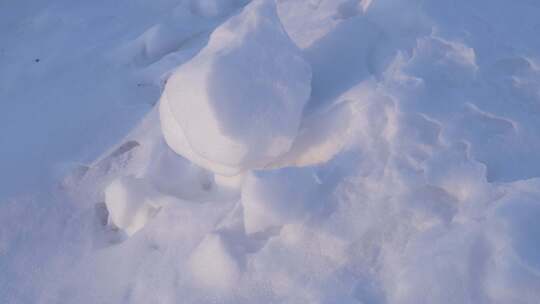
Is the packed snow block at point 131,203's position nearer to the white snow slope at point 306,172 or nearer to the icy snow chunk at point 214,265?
the white snow slope at point 306,172

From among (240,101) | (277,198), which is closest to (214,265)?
(277,198)

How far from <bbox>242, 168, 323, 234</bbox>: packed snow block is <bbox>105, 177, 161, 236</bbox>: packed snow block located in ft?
1.55

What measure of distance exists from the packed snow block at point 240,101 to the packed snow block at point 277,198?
16 cm

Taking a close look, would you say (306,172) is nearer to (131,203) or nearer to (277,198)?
(277,198)

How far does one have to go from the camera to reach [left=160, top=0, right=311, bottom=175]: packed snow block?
1.76 meters

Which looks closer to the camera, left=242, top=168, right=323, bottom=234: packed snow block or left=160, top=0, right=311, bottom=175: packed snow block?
left=242, top=168, right=323, bottom=234: packed snow block

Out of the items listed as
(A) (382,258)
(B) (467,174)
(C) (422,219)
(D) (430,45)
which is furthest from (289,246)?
(D) (430,45)

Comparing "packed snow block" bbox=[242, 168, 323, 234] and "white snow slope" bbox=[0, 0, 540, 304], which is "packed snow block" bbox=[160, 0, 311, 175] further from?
"packed snow block" bbox=[242, 168, 323, 234]

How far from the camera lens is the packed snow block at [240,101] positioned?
1.76m

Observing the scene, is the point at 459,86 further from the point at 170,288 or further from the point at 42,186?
the point at 42,186

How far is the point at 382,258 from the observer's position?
5.03 ft

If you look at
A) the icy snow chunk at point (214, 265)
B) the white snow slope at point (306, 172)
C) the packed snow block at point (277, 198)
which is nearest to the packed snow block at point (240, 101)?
the white snow slope at point (306, 172)

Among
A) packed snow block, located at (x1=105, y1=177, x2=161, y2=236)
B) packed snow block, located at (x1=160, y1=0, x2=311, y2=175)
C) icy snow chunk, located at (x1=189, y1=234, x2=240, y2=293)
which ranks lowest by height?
packed snow block, located at (x1=105, y1=177, x2=161, y2=236)

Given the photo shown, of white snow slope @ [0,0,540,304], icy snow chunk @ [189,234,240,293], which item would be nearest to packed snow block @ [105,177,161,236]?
white snow slope @ [0,0,540,304]
